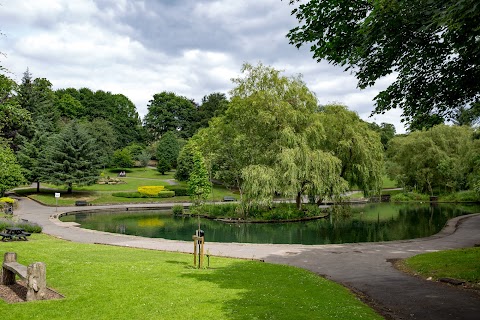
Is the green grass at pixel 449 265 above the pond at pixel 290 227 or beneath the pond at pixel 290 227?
above

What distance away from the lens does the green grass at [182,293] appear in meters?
7.95

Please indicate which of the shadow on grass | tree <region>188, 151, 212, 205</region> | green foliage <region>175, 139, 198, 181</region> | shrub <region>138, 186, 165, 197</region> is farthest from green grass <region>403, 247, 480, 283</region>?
green foliage <region>175, 139, 198, 181</region>

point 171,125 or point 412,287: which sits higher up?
point 171,125

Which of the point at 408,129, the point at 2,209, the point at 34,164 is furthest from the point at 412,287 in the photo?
the point at 34,164

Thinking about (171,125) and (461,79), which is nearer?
(461,79)

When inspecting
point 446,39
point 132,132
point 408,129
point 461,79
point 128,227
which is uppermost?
point 132,132

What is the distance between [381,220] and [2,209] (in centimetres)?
A: 3539

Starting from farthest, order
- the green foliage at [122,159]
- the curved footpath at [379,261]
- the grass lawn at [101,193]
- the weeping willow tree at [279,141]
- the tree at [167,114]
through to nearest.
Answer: the tree at [167,114], the green foliage at [122,159], the grass lawn at [101,193], the weeping willow tree at [279,141], the curved footpath at [379,261]

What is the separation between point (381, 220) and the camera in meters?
35.5

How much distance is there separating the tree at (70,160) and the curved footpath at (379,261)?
24.7 m

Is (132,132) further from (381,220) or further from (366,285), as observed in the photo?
(366,285)

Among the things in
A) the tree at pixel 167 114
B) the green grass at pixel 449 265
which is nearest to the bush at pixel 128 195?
the green grass at pixel 449 265

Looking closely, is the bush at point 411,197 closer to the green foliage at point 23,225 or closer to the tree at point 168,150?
the tree at point 168,150

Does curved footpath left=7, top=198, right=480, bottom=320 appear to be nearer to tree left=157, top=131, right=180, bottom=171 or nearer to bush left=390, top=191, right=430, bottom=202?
bush left=390, top=191, right=430, bottom=202
